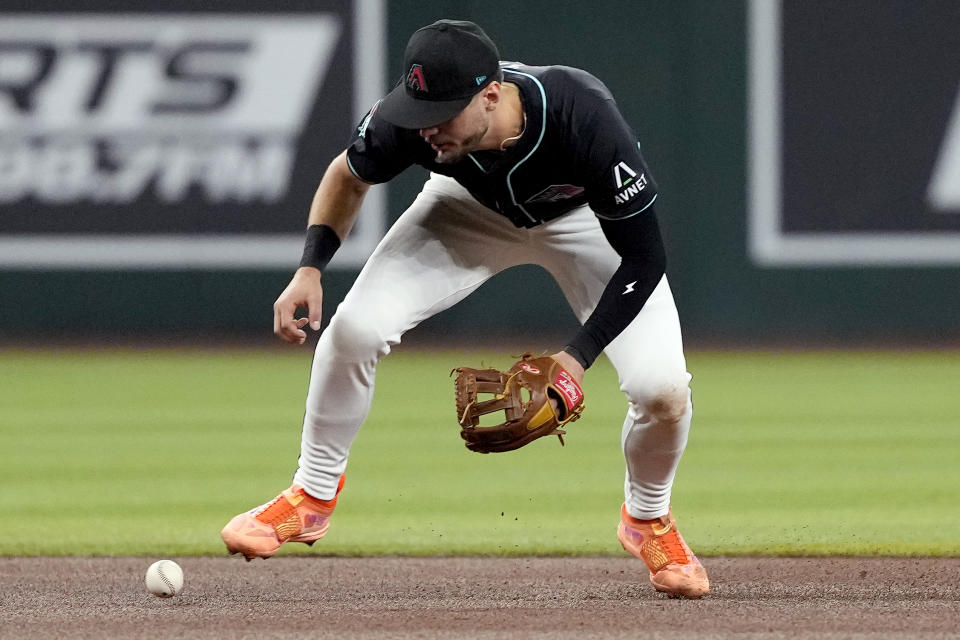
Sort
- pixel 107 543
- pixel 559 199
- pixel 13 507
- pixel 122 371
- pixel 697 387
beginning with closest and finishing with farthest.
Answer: pixel 559 199 < pixel 107 543 < pixel 13 507 < pixel 697 387 < pixel 122 371

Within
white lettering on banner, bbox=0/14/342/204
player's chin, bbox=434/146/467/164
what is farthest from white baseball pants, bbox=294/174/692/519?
white lettering on banner, bbox=0/14/342/204

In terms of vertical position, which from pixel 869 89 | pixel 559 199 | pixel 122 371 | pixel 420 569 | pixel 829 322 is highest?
pixel 559 199

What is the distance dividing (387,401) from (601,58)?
12.9 ft

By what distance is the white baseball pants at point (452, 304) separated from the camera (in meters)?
3.98

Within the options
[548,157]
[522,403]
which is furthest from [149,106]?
[522,403]

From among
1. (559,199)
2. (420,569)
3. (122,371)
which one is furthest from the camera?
(122,371)

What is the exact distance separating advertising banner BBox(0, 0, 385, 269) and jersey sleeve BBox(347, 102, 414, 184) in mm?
7057

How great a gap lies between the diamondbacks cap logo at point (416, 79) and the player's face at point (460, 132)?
0.10 meters

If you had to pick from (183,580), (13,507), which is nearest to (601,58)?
(13,507)

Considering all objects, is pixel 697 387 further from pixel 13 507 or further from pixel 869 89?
Result: pixel 13 507

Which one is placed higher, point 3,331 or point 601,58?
Result: point 601,58

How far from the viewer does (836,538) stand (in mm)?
4992

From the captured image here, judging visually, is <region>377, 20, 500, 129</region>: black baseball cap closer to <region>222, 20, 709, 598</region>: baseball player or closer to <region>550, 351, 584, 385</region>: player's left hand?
<region>222, 20, 709, 598</region>: baseball player

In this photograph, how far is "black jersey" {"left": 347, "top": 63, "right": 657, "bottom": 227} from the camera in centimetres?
377
